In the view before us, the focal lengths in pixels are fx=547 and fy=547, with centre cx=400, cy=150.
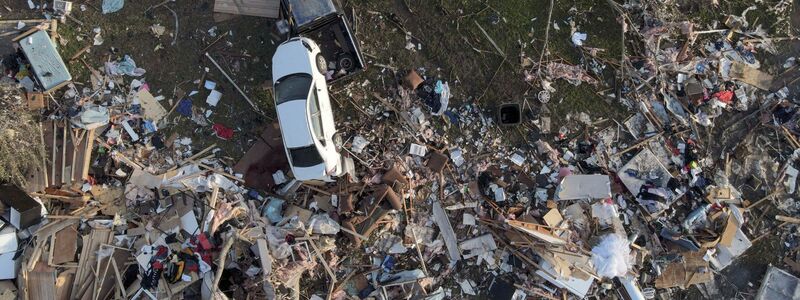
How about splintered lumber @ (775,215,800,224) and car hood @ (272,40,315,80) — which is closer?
car hood @ (272,40,315,80)

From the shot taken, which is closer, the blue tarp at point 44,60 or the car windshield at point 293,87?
the car windshield at point 293,87

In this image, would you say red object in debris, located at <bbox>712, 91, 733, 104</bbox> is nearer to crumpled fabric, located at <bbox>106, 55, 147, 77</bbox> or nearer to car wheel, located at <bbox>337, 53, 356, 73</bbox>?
car wheel, located at <bbox>337, 53, 356, 73</bbox>

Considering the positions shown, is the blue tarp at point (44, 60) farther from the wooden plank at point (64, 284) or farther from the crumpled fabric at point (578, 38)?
the crumpled fabric at point (578, 38)

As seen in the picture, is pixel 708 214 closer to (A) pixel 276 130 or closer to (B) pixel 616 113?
(B) pixel 616 113

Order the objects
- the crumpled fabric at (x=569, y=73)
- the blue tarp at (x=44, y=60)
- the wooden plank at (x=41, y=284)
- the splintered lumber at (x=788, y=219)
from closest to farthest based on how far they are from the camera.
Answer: the wooden plank at (x=41, y=284) < the blue tarp at (x=44, y=60) < the crumpled fabric at (x=569, y=73) < the splintered lumber at (x=788, y=219)

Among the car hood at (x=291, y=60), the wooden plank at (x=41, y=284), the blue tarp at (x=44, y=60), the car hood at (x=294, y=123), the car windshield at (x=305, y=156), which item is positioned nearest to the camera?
the car hood at (x=294, y=123)

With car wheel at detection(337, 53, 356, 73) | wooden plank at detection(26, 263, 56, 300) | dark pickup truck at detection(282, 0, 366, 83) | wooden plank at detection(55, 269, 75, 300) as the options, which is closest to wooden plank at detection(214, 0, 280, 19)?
dark pickup truck at detection(282, 0, 366, 83)

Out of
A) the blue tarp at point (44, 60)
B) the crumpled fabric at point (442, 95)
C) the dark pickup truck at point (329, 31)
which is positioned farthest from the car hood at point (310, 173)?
the blue tarp at point (44, 60)
